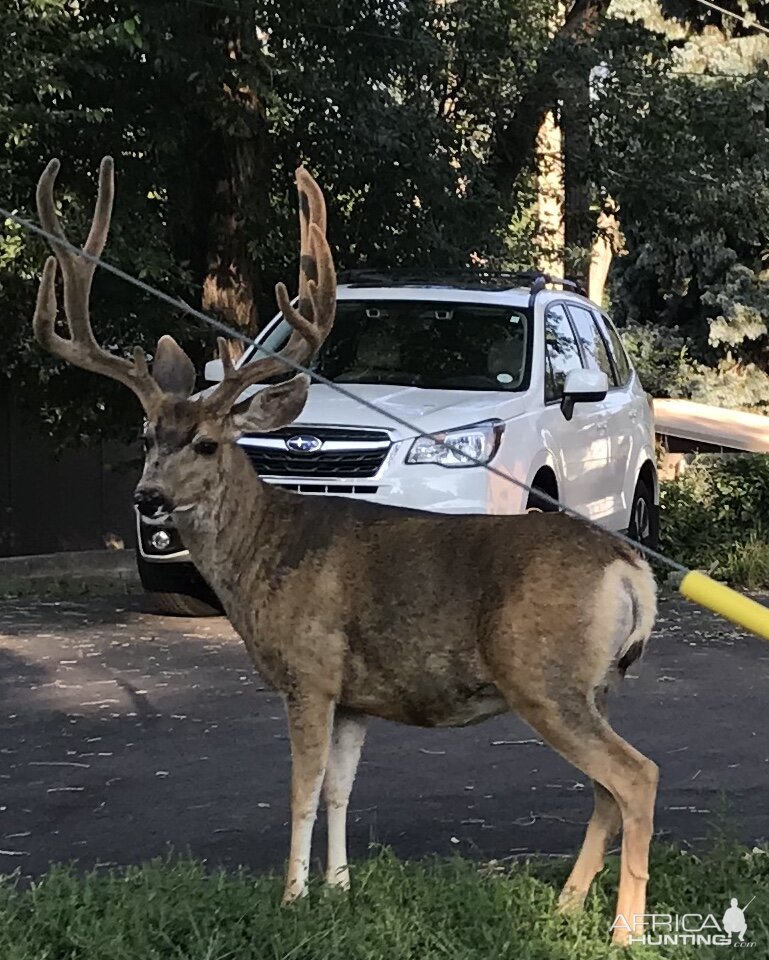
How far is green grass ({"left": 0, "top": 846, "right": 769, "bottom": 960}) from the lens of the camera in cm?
446

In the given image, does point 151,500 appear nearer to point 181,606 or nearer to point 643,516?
point 181,606

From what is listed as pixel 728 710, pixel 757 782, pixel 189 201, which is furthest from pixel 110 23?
pixel 757 782

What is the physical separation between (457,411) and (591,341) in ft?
8.84

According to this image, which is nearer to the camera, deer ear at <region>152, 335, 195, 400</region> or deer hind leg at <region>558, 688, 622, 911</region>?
deer hind leg at <region>558, 688, 622, 911</region>

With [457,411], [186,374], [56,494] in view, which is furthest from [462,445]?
[56,494]

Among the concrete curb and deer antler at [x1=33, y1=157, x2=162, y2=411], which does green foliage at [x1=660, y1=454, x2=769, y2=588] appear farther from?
deer antler at [x1=33, y1=157, x2=162, y2=411]

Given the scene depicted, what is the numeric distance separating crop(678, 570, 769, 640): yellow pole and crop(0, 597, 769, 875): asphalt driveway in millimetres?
1698

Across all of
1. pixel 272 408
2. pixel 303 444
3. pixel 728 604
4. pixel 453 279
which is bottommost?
pixel 303 444

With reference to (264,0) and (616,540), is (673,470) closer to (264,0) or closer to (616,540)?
(264,0)

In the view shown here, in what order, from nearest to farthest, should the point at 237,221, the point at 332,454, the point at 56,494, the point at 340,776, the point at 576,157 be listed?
1. the point at 340,776
2. the point at 332,454
3. the point at 237,221
4. the point at 576,157
5. the point at 56,494

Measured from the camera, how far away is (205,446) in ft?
18.3

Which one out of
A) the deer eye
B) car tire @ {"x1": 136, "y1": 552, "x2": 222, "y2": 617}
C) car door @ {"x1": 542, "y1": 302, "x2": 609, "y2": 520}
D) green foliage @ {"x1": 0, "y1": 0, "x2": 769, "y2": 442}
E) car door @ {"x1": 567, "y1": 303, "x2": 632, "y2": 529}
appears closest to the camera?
the deer eye

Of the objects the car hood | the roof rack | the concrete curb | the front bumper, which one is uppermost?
the roof rack

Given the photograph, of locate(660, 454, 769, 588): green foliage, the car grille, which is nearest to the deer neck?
the car grille
